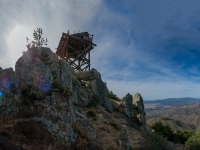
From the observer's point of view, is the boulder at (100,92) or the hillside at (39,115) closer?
the hillside at (39,115)

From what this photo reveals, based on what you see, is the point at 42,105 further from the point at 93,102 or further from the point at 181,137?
the point at 181,137

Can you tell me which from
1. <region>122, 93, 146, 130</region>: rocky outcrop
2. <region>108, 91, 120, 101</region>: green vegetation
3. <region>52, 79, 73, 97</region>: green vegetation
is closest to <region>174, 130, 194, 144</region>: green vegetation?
<region>122, 93, 146, 130</region>: rocky outcrop

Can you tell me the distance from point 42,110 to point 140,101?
23805 mm

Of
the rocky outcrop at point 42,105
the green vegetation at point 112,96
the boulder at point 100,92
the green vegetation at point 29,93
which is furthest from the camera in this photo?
the green vegetation at point 112,96

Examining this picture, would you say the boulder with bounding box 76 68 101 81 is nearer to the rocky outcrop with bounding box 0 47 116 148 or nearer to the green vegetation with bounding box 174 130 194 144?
the rocky outcrop with bounding box 0 47 116 148

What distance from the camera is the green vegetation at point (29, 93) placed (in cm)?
965

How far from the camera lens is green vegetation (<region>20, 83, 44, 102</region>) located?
31.7 ft

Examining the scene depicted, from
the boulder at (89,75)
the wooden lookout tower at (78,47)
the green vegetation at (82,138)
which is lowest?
the green vegetation at (82,138)

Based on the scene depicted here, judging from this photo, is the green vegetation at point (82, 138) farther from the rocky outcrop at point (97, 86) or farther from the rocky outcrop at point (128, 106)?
the rocky outcrop at point (128, 106)

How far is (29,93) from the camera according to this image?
9.69 metres

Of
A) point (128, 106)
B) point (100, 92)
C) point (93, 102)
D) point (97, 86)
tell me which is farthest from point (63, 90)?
point (128, 106)

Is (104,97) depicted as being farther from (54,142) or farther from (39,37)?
(54,142)

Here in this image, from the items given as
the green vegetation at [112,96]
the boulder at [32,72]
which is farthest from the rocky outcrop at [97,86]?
the boulder at [32,72]

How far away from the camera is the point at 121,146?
1233 cm
